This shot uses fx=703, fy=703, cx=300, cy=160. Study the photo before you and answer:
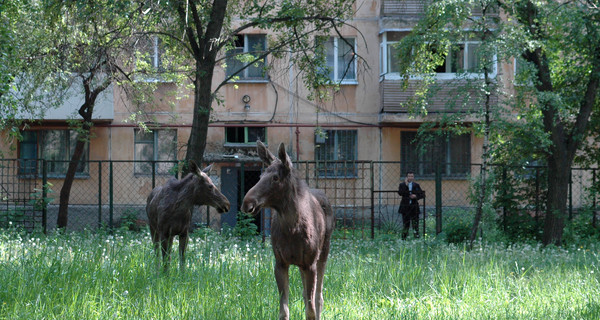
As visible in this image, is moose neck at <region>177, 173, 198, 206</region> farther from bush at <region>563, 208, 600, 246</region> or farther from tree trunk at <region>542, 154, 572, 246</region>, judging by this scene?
bush at <region>563, 208, 600, 246</region>

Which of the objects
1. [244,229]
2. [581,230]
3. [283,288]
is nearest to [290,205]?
[283,288]

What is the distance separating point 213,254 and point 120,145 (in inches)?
623

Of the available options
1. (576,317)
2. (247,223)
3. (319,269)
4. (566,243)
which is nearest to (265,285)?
(319,269)

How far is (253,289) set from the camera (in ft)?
25.2

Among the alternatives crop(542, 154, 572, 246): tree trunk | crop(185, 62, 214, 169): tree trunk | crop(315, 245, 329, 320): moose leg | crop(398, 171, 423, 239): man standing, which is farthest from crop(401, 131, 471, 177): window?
crop(315, 245, 329, 320): moose leg

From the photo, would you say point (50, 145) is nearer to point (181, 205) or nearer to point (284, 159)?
point (181, 205)

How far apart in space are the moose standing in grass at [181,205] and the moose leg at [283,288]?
2806 millimetres

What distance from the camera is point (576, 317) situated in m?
6.94

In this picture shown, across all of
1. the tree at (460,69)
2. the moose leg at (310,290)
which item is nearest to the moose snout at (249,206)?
the moose leg at (310,290)

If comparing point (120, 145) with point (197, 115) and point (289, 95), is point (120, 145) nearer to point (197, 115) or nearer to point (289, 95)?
point (289, 95)

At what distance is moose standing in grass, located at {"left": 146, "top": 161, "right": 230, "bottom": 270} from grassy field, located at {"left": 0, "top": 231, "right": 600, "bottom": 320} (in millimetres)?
288

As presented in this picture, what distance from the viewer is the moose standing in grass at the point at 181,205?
8992 millimetres

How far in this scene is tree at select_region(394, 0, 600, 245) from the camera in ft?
47.1

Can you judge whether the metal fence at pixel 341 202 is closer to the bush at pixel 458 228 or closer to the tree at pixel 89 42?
the bush at pixel 458 228
